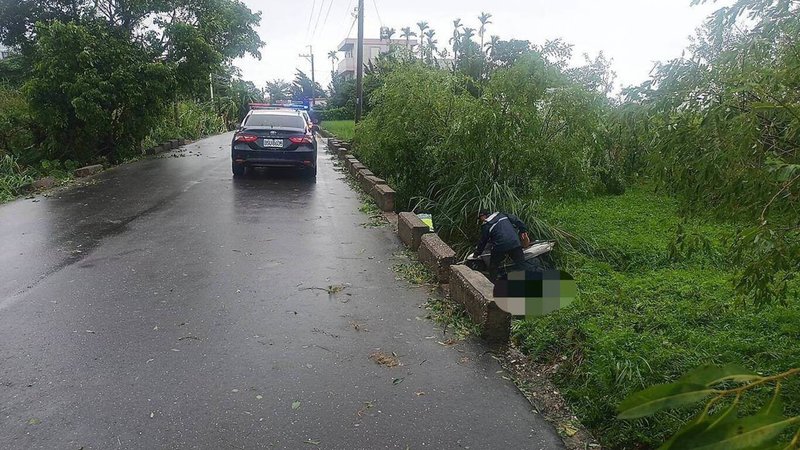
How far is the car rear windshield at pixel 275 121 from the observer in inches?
527

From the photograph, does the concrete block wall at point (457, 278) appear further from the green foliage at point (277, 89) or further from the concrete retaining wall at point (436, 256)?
the green foliage at point (277, 89)

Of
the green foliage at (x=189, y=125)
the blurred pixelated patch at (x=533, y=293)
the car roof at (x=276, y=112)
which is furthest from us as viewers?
the green foliage at (x=189, y=125)

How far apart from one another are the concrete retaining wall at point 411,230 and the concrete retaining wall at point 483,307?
2.01 meters

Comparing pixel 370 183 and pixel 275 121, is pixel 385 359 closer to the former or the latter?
pixel 370 183

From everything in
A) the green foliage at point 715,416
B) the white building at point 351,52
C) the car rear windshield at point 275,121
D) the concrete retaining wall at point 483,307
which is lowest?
the concrete retaining wall at point 483,307

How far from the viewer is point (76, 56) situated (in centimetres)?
1435

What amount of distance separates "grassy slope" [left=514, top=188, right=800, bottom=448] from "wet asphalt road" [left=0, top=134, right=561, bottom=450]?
462 mm

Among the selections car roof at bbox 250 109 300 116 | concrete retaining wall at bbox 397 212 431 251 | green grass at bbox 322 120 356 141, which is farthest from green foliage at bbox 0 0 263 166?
concrete retaining wall at bbox 397 212 431 251

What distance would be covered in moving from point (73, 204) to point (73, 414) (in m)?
7.95

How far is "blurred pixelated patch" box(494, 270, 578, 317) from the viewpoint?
5.04 metres

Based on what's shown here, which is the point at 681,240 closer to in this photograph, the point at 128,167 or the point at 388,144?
the point at 388,144

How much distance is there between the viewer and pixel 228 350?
433cm

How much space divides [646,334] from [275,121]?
1067cm

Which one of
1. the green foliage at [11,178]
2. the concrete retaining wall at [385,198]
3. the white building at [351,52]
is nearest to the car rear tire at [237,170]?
the green foliage at [11,178]
